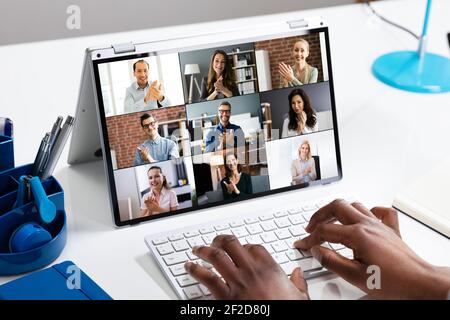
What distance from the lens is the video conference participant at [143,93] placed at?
40.4 inches

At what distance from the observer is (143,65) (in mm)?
1031

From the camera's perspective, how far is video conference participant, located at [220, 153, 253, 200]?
42.3 inches

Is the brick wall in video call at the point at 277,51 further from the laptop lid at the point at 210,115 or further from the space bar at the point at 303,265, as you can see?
the space bar at the point at 303,265

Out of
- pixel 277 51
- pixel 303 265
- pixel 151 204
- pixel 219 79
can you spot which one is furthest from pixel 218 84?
pixel 303 265

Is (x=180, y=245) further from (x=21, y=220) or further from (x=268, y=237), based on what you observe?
(x=21, y=220)

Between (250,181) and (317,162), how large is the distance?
0.41 feet

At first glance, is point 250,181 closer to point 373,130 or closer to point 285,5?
point 373,130

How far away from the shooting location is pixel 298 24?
109 centimetres

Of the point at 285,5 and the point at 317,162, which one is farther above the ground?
the point at 285,5

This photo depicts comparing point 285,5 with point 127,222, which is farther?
point 285,5

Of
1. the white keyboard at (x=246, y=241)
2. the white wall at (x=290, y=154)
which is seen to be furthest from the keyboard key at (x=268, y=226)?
the white wall at (x=290, y=154)
